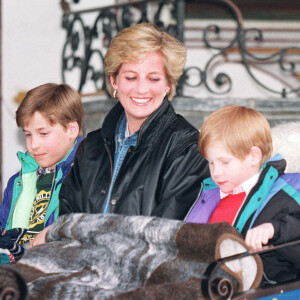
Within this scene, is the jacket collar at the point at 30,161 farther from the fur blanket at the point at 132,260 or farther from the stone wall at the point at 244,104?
the stone wall at the point at 244,104

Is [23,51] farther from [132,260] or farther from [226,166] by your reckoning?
[132,260]

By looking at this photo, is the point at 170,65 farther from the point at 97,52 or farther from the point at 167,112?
the point at 97,52

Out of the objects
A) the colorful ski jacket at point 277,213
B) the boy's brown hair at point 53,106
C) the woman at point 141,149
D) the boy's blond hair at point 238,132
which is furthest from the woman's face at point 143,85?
the colorful ski jacket at point 277,213

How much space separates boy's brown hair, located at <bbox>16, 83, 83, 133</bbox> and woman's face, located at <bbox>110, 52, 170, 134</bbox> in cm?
50

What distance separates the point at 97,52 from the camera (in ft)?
21.2

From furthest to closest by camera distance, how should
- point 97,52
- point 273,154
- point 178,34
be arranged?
point 97,52 < point 178,34 < point 273,154

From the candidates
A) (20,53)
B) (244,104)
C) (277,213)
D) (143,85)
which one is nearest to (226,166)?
(277,213)

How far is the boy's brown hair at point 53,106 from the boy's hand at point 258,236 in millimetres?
1367

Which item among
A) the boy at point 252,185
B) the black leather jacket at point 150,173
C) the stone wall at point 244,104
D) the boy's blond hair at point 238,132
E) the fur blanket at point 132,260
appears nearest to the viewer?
the fur blanket at point 132,260

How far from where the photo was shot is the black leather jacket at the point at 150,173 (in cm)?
287

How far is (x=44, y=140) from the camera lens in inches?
134

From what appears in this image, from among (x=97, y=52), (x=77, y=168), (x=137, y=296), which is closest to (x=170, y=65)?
(x=77, y=168)

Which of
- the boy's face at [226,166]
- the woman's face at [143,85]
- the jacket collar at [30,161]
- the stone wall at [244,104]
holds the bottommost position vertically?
the jacket collar at [30,161]

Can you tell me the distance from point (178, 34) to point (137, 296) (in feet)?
12.9
